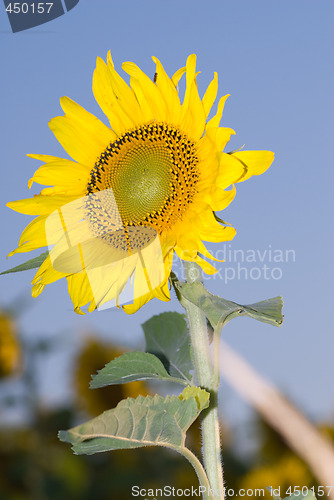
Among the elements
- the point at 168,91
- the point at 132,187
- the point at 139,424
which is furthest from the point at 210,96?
the point at 139,424

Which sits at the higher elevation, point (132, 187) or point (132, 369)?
point (132, 187)

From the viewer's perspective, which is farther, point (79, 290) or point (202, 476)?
point (79, 290)

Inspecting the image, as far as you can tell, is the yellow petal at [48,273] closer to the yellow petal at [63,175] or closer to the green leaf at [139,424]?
the yellow petal at [63,175]

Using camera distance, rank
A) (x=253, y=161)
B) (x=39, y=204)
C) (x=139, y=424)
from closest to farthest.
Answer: (x=139, y=424)
(x=253, y=161)
(x=39, y=204)

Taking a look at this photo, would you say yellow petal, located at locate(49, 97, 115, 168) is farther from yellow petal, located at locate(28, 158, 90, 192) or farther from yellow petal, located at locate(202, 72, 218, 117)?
yellow petal, located at locate(202, 72, 218, 117)

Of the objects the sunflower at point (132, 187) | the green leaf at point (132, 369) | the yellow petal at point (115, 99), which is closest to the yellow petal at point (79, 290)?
the sunflower at point (132, 187)

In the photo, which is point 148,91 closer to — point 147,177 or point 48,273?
point 147,177

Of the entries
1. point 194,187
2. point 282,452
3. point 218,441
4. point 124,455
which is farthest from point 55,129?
point 124,455
